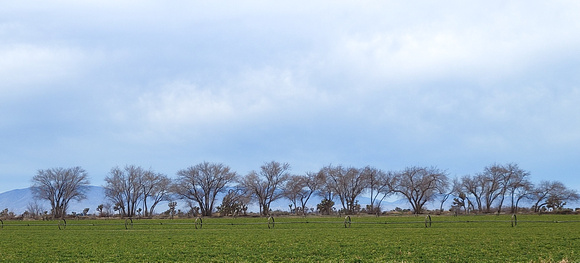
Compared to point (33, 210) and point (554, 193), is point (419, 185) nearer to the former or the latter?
point (554, 193)

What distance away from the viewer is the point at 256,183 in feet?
374

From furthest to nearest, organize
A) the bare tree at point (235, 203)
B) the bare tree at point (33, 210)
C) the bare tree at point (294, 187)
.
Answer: the bare tree at point (294, 187)
the bare tree at point (33, 210)
the bare tree at point (235, 203)

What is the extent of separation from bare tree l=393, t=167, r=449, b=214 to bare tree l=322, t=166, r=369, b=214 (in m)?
7.87

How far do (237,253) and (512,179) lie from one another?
105 metres

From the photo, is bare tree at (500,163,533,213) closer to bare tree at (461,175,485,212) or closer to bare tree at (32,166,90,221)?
bare tree at (461,175,485,212)

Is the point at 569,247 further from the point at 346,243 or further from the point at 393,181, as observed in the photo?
the point at 393,181

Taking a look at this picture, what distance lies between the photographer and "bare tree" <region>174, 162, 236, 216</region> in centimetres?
11125

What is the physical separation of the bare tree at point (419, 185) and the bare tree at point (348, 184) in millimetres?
7866

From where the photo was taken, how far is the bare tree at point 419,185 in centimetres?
10500

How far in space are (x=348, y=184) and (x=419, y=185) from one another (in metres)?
16.7

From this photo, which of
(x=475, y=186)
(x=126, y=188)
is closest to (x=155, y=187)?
(x=126, y=188)

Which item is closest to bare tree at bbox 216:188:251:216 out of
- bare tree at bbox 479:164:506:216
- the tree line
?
the tree line

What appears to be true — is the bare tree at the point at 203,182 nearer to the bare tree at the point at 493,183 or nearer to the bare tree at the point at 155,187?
the bare tree at the point at 155,187

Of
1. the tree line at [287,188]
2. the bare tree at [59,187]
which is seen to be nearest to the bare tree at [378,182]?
the tree line at [287,188]
